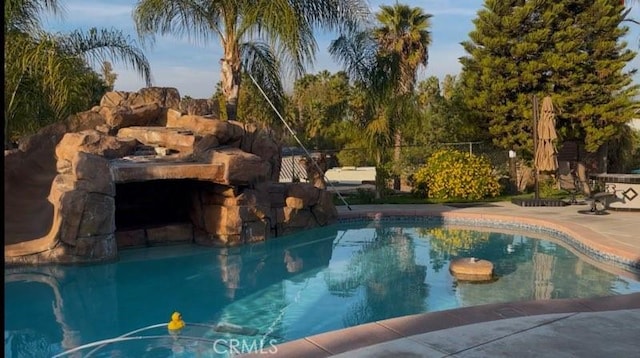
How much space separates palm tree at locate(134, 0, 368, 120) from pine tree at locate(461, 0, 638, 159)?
7507 millimetres

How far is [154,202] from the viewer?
13461 millimetres

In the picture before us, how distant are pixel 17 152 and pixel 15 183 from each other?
682mm

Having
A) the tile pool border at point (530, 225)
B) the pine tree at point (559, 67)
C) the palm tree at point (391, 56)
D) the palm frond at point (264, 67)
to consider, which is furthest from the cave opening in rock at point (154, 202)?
the pine tree at point (559, 67)

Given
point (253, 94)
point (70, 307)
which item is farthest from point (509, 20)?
point (70, 307)

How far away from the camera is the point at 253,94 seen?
15070mm

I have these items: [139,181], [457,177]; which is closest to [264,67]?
[139,181]

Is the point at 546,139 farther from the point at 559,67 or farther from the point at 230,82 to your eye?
the point at 230,82

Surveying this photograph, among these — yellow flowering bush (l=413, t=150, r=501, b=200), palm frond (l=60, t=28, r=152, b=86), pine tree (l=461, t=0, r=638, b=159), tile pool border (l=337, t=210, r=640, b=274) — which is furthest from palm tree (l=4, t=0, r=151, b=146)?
pine tree (l=461, t=0, r=638, b=159)

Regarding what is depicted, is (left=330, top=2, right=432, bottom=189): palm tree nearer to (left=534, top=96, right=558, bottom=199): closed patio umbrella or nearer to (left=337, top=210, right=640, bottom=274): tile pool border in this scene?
(left=337, top=210, right=640, bottom=274): tile pool border

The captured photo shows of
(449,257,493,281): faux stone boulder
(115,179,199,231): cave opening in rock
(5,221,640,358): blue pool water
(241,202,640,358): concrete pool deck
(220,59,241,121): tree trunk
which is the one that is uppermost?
(220,59,241,121): tree trunk

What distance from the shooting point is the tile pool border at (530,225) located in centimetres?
931

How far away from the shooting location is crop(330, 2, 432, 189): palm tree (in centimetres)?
1516

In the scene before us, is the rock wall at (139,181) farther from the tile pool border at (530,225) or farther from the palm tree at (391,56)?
the palm tree at (391,56)

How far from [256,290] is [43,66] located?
6.16 meters
